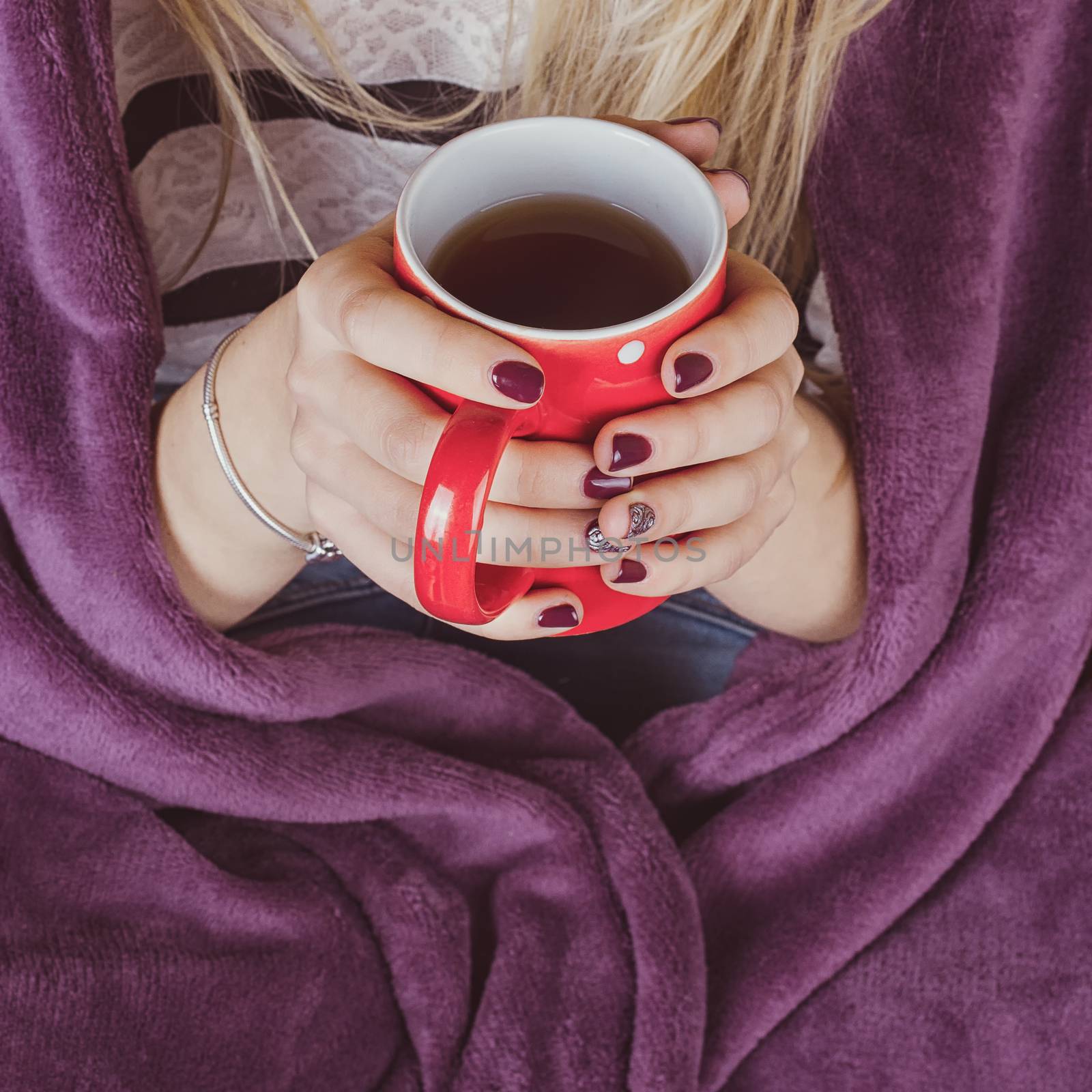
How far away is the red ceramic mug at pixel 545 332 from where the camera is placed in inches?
14.9

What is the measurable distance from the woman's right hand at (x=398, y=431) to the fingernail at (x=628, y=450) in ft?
0.06

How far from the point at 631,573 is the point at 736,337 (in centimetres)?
11

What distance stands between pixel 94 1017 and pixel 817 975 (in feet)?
1.47

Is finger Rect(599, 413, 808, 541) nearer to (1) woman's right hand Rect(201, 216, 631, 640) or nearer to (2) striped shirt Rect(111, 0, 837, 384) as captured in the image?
(1) woman's right hand Rect(201, 216, 631, 640)

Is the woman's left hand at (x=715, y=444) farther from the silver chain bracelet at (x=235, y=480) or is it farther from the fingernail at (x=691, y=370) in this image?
the silver chain bracelet at (x=235, y=480)

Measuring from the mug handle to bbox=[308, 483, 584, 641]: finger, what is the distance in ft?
0.19

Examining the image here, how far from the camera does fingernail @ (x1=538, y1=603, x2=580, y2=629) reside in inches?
18.5

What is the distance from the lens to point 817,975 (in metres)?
0.69

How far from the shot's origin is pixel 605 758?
2.52ft

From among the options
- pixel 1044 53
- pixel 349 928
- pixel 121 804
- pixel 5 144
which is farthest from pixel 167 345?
pixel 1044 53

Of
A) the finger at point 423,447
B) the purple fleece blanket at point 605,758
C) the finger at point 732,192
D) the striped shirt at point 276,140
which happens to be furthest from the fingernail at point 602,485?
the striped shirt at point 276,140

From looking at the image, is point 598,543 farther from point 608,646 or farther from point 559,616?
point 608,646

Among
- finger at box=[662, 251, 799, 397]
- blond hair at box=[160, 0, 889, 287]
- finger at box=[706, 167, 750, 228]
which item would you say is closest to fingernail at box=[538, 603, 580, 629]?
finger at box=[662, 251, 799, 397]

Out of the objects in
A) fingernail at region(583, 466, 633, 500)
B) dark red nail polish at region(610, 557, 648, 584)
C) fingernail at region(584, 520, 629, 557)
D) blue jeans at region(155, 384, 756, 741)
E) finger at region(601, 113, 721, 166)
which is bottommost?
blue jeans at region(155, 384, 756, 741)
